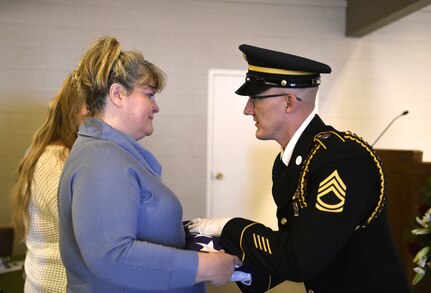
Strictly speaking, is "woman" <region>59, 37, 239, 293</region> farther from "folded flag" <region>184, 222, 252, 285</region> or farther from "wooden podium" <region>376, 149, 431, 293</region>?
"wooden podium" <region>376, 149, 431, 293</region>

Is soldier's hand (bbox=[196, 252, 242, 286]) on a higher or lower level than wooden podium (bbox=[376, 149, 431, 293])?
higher

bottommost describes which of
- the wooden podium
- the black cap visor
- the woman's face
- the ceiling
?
the wooden podium

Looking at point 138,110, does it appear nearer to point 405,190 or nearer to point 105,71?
point 105,71

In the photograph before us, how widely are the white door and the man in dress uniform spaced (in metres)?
3.09

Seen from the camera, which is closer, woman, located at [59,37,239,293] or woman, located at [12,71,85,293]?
woman, located at [59,37,239,293]

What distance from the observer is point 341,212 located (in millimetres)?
945

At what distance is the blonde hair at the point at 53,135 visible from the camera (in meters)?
1.43

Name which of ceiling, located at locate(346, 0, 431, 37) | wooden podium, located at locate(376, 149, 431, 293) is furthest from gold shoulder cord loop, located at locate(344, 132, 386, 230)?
ceiling, located at locate(346, 0, 431, 37)

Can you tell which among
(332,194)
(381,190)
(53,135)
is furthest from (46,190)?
(381,190)

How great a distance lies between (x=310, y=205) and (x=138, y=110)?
0.52m

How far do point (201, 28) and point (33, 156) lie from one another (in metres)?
3.20

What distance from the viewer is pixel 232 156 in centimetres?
439

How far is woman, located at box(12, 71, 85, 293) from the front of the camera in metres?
1.38

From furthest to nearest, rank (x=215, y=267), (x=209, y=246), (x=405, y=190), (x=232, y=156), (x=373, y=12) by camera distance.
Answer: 1. (x=232, y=156)
2. (x=373, y=12)
3. (x=405, y=190)
4. (x=209, y=246)
5. (x=215, y=267)
